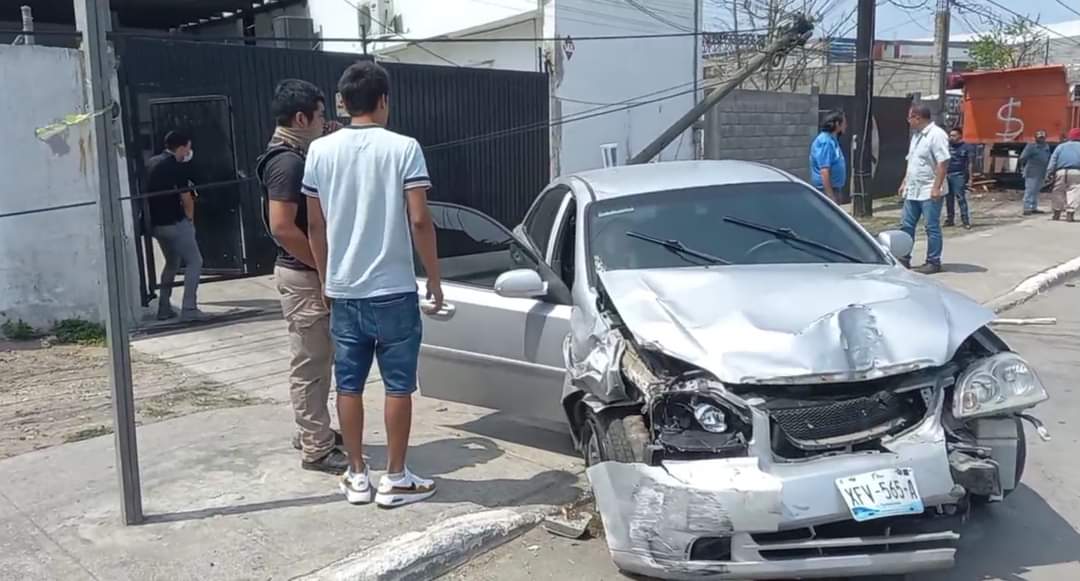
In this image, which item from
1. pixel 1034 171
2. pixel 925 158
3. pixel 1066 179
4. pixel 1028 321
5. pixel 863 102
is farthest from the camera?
pixel 1034 171

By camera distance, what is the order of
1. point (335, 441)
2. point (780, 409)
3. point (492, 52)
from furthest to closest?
point (492, 52), point (335, 441), point (780, 409)

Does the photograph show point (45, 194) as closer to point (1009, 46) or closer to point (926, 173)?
point (926, 173)

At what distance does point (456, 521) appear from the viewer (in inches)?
160

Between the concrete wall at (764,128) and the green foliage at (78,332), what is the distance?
993 cm

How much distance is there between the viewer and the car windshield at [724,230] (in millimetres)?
4613

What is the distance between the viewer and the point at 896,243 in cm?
502

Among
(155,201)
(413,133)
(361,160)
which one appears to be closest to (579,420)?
(361,160)

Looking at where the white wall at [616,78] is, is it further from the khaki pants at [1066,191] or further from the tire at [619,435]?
the tire at [619,435]

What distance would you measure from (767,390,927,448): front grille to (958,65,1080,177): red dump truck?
59.4ft

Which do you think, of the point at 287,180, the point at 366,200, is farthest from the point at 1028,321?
the point at 287,180

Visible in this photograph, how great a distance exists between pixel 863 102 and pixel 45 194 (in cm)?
1201

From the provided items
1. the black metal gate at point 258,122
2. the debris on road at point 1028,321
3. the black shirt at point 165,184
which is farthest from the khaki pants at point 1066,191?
the black shirt at point 165,184

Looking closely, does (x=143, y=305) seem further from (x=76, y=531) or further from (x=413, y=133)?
(x=76, y=531)

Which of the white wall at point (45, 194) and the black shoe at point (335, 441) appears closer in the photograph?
the black shoe at point (335, 441)
